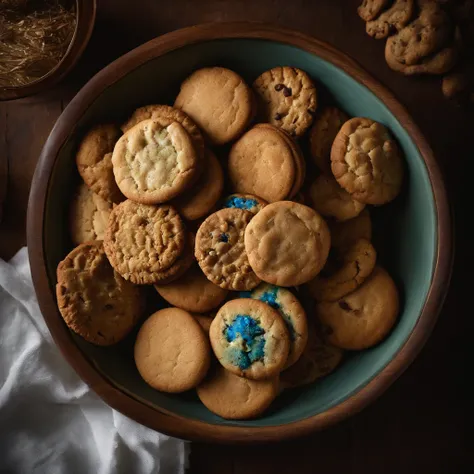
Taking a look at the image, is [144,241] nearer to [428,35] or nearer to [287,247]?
[287,247]

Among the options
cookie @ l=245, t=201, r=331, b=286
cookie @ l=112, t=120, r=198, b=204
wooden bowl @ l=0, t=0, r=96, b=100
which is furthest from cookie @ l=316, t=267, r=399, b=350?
wooden bowl @ l=0, t=0, r=96, b=100

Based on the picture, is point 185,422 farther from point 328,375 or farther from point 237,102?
point 237,102

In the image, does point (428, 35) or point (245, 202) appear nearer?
point (245, 202)

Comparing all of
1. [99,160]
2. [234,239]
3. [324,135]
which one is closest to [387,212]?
[324,135]

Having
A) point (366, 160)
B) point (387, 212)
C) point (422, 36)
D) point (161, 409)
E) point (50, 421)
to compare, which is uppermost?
point (422, 36)

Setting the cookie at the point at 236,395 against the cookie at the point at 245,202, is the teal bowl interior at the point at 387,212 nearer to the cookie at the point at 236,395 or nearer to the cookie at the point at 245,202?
the cookie at the point at 236,395

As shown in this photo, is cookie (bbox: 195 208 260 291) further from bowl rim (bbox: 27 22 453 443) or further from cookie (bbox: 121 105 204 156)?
bowl rim (bbox: 27 22 453 443)
